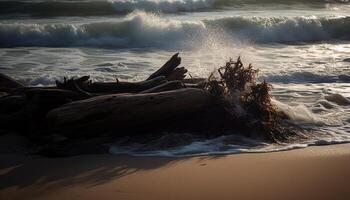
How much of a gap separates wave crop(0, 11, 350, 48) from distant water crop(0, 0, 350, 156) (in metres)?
0.03

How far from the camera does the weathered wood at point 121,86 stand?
5.70m

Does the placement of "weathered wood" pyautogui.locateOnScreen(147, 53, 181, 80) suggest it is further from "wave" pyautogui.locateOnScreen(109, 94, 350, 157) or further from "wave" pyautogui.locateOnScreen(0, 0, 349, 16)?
"wave" pyautogui.locateOnScreen(0, 0, 349, 16)

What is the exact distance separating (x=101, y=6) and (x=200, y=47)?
27.4 feet

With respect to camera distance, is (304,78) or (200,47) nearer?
(304,78)

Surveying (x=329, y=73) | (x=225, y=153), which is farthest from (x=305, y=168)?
(x=329, y=73)

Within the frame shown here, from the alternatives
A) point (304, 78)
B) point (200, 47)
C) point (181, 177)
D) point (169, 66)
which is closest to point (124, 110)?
point (181, 177)

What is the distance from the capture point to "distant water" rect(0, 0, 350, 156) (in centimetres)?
600

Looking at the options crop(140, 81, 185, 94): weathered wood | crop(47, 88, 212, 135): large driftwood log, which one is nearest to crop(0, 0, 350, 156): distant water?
crop(47, 88, 212, 135): large driftwood log

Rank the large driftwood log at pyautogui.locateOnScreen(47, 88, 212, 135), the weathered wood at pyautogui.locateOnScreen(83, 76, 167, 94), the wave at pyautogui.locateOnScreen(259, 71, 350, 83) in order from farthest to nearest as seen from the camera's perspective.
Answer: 1. the wave at pyautogui.locateOnScreen(259, 71, 350, 83)
2. the weathered wood at pyautogui.locateOnScreen(83, 76, 167, 94)
3. the large driftwood log at pyautogui.locateOnScreen(47, 88, 212, 135)

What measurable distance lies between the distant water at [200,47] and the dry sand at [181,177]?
0.32 metres

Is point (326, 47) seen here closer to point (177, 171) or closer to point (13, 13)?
point (177, 171)

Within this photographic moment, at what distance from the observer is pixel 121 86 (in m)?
5.73

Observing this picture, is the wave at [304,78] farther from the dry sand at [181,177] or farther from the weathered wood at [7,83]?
the weathered wood at [7,83]

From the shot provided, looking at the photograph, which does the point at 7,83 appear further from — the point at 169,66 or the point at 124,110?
the point at 124,110
